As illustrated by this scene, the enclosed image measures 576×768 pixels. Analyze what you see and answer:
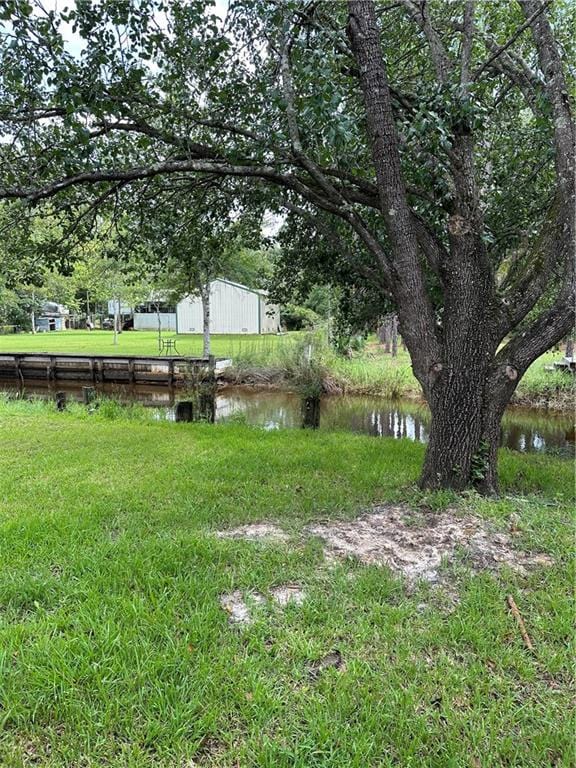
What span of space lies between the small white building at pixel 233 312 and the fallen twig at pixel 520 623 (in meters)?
25.3

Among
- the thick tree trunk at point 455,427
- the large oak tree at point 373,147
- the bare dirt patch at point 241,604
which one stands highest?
the large oak tree at point 373,147

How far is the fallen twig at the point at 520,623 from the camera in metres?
2.00

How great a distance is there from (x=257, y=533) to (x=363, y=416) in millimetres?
8024

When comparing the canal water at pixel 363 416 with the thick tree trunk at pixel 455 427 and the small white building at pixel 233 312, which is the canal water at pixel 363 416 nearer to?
the thick tree trunk at pixel 455 427

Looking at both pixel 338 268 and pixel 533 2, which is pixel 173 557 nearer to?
pixel 338 268

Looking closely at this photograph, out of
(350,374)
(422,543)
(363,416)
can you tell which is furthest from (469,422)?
(350,374)

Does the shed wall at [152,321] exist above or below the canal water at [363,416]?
above

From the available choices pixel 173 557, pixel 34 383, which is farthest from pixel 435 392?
pixel 34 383

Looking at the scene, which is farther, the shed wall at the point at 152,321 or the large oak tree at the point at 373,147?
the shed wall at the point at 152,321

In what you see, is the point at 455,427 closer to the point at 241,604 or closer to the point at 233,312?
the point at 241,604

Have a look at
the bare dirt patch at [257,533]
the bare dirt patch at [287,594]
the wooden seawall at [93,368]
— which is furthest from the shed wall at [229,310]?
the bare dirt patch at [287,594]

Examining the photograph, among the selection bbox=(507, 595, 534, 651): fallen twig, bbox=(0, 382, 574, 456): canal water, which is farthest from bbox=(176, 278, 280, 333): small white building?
bbox=(507, 595, 534, 651): fallen twig

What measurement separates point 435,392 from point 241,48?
3.69 m

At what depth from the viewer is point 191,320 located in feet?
95.1
